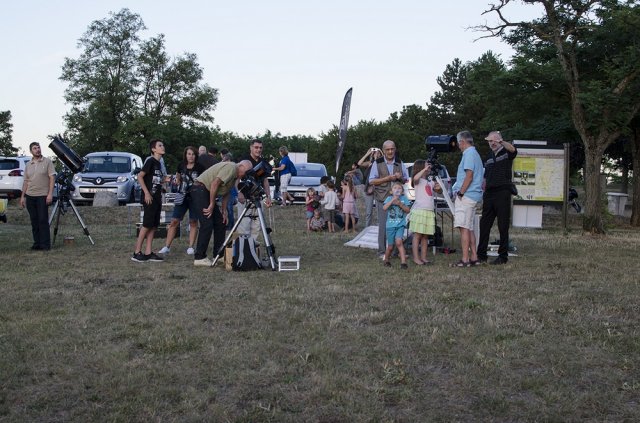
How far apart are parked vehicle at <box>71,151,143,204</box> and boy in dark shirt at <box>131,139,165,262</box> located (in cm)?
1124

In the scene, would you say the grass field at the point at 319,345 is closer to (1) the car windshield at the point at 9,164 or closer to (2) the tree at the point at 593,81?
(2) the tree at the point at 593,81

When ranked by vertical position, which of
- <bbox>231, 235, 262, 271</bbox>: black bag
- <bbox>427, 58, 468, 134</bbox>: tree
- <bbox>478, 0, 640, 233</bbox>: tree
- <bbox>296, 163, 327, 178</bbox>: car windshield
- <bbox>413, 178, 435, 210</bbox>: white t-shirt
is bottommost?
<bbox>231, 235, 262, 271</bbox>: black bag

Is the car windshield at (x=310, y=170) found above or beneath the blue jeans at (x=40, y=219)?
above

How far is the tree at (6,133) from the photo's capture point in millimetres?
62997

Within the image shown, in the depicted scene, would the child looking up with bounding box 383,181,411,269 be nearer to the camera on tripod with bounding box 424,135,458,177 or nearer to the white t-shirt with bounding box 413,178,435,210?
the white t-shirt with bounding box 413,178,435,210

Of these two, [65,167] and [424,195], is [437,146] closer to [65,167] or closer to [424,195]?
[424,195]

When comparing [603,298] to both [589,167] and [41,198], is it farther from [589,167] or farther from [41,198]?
[589,167]

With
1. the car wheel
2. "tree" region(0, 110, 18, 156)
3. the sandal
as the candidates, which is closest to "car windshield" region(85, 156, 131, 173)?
the car wheel

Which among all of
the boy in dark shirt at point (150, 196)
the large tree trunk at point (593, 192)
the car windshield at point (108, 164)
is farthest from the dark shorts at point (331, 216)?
the car windshield at point (108, 164)

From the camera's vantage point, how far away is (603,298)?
728 cm

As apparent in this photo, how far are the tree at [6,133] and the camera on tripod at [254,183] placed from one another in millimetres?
58507

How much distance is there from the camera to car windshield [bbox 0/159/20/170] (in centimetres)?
2347

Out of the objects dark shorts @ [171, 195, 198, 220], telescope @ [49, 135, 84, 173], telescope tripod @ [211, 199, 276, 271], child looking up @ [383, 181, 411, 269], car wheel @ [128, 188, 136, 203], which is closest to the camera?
telescope tripod @ [211, 199, 276, 271]

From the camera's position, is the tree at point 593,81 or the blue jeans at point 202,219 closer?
the blue jeans at point 202,219
